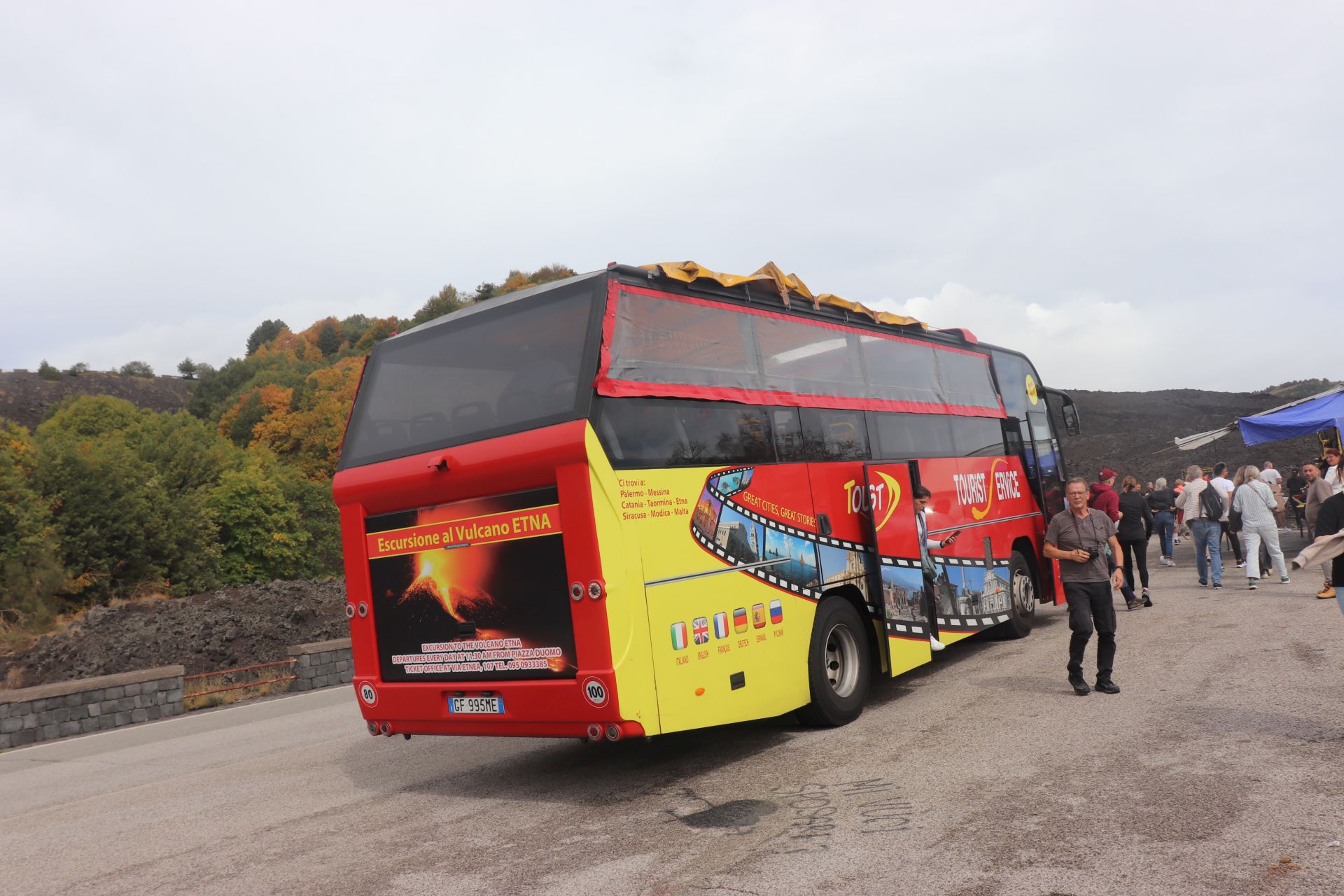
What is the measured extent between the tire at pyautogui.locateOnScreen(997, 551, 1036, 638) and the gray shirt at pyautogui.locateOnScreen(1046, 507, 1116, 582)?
10.7ft

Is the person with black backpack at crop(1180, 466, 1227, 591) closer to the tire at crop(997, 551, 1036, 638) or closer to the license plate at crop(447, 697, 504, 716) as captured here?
the tire at crop(997, 551, 1036, 638)

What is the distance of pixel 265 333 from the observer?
161625 millimetres

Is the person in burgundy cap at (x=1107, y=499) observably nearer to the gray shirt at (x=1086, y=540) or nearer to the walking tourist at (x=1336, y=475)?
the walking tourist at (x=1336, y=475)

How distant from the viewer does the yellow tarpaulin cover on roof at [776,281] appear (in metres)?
7.33

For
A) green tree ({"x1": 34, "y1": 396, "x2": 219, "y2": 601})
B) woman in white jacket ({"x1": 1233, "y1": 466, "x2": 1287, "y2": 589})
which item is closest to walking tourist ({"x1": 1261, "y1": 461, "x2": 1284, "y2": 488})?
woman in white jacket ({"x1": 1233, "y1": 466, "x2": 1287, "y2": 589})

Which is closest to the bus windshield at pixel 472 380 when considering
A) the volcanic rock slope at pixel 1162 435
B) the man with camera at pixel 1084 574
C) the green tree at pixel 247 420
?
the man with camera at pixel 1084 574

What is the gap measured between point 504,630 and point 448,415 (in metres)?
1.60

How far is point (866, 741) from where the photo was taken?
24.3 feet

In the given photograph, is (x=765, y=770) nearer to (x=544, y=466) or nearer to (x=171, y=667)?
(x=544, y=466)

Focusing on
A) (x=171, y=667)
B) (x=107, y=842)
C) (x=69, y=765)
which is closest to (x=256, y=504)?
(x=171, y=667)

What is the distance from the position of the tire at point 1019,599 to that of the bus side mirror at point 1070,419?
321 centimetres

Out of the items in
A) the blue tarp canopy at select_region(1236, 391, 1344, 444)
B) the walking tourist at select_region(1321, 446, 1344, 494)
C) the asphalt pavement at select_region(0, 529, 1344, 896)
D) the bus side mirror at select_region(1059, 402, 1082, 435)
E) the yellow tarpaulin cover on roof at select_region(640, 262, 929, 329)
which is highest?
the yellow tarpaulin cover on roof at select_region(640, 262, 929, 329)

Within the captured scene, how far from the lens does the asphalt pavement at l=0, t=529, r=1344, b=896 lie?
4.63 m

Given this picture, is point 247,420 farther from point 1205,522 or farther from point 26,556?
point 1205,522
